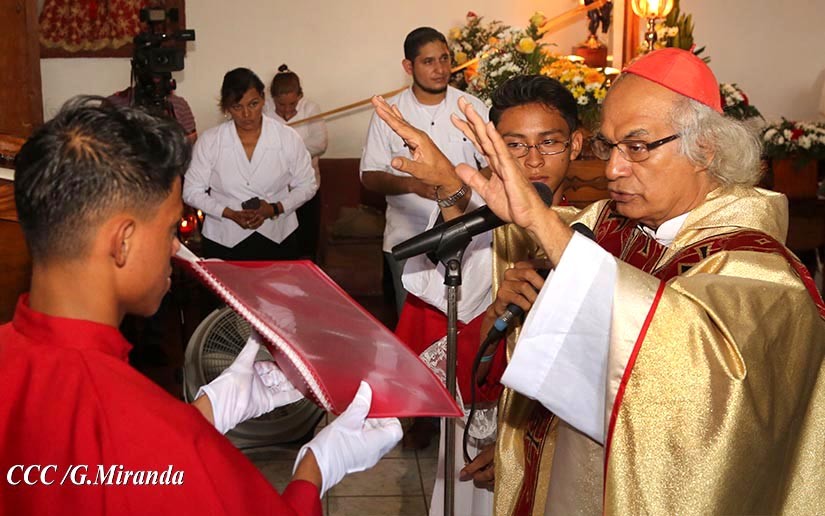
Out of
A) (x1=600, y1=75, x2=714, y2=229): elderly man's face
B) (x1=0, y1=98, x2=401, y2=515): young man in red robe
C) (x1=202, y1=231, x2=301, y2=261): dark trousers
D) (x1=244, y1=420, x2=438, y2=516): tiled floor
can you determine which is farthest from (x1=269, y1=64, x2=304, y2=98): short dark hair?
(x1=0, y1=98, x2=401, y2=515): young man in red robe

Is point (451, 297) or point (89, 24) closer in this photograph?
point (451, 297)

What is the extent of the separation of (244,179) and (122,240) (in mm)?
4217

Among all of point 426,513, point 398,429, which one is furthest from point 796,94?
point 398,429

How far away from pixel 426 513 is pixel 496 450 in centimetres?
168

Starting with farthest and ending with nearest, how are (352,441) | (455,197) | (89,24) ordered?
1. (89,24)
2. (455,197)
3. (352,441)

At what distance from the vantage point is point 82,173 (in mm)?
1415

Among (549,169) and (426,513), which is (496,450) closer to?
(549,169)

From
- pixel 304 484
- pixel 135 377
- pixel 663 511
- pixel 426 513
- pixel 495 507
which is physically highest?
pixel 135 377

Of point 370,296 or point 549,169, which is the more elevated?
point 549,169

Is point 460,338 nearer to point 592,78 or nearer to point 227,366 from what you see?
point 227,366

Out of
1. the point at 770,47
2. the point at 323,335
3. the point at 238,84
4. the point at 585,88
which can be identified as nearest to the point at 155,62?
the point at 238,84

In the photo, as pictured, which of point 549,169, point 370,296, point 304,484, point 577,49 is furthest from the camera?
point 577,49

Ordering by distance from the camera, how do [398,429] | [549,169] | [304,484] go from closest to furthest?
1. [304,484]
2. [398,429]
3. [549,169]

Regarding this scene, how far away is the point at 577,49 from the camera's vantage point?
28.2 feet
